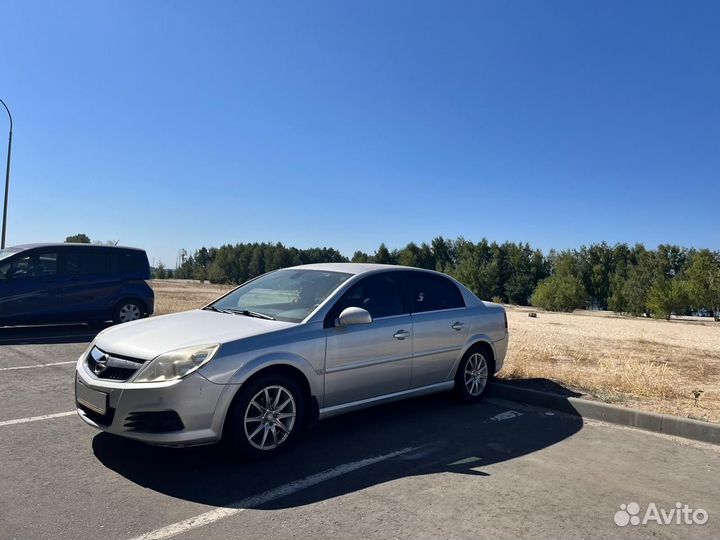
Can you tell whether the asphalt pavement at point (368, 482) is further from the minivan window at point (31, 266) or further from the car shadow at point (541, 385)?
the minivan window at point (31, 266)

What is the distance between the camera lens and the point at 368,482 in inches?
161

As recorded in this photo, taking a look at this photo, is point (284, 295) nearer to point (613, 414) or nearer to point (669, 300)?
point (613, 414)

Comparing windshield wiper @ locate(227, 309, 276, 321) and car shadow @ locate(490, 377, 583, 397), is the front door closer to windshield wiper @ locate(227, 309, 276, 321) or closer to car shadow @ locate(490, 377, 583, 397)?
windshield wiper @ locate(227, 309, 276, 321)

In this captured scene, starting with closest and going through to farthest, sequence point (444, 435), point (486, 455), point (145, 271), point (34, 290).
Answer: point (486, 455), point (444, 435), point (34, 290), point (145, 271)

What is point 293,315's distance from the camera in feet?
16.8

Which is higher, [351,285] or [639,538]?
[351,285]

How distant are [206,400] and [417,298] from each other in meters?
2.81

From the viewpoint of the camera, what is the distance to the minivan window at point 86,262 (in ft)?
37.5

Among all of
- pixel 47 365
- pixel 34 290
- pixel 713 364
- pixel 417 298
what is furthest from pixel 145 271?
pixel 713 364

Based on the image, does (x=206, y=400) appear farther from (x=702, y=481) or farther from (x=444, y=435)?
(x=702, y=481)

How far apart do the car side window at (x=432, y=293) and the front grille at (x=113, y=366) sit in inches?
117

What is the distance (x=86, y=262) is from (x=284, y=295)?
7.85 metres

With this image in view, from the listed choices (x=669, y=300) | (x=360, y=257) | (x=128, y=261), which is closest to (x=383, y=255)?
(x=360, y=257)

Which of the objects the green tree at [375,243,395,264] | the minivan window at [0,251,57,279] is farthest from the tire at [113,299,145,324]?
the green tree at [375,243,395,264]
